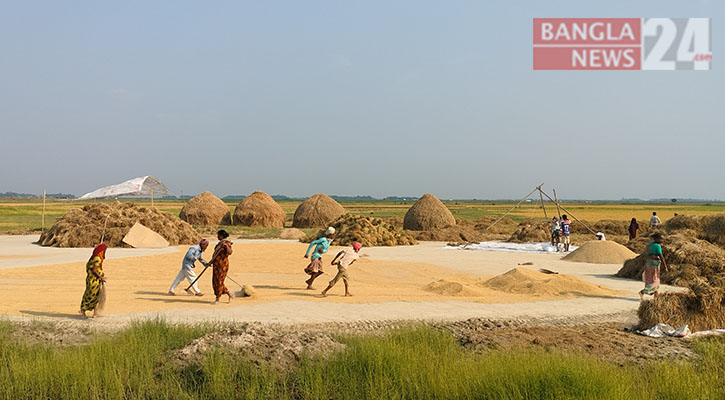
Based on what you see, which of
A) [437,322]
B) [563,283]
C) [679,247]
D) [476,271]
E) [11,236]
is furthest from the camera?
[11,236]

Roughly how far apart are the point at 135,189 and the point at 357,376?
34.3m

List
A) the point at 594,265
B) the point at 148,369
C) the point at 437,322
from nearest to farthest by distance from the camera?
the point at 148,369
the point at 437,322
the point at 594,265

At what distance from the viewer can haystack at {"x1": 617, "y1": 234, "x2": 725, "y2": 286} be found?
14055 millimetres

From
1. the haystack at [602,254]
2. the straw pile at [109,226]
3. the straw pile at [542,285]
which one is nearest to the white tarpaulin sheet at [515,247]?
the haystack at [602,254]

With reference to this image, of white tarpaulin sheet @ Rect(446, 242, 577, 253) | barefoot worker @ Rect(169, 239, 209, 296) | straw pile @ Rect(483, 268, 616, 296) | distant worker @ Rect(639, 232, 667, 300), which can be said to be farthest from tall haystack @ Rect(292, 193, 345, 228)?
distant worker @ Rect(639, 232, 667, 300)

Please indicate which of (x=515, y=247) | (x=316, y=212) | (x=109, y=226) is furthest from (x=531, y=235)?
(x=109, y=226)

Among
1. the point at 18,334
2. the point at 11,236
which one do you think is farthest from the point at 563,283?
the point at 11,236

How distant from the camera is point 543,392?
213 inches

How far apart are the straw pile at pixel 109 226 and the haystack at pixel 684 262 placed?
1769cm

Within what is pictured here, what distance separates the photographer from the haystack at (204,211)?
3850cm

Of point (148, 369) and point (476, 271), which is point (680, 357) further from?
point (476, 271)

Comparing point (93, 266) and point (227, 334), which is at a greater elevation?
point (93, 266)

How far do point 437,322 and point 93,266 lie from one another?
5191mm

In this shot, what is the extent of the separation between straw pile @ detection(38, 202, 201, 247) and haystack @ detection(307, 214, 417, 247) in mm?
5727
